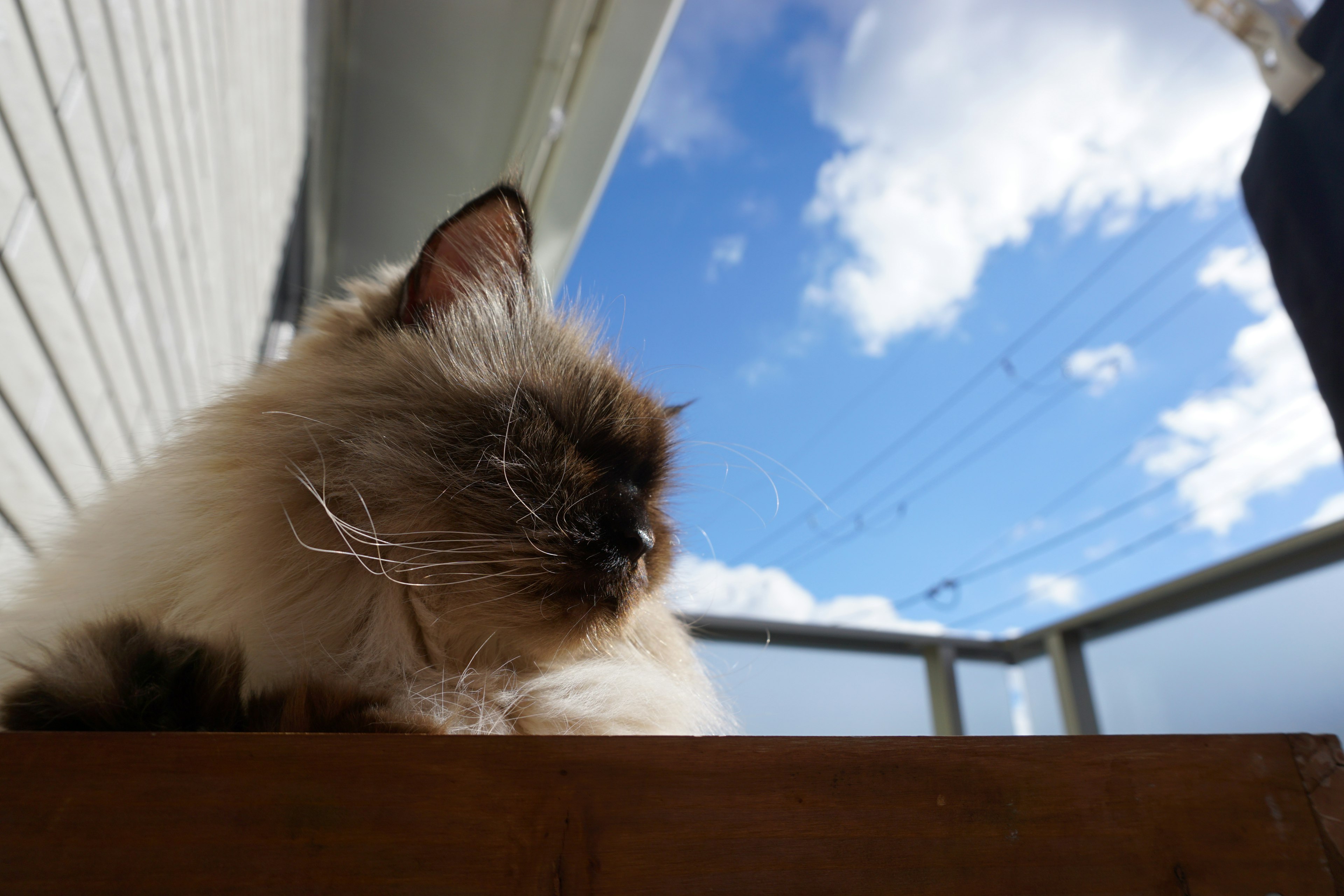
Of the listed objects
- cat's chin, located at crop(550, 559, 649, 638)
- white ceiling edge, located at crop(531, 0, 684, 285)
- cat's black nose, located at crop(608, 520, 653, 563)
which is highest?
white ceiling edge, located at crop(531, 0, 684, 285)

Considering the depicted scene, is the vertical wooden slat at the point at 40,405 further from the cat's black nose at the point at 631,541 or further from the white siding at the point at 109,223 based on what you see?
the cat's black nose at the point at 631,541

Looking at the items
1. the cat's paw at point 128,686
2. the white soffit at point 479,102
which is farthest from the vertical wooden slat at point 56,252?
the white soffit at point 479,102

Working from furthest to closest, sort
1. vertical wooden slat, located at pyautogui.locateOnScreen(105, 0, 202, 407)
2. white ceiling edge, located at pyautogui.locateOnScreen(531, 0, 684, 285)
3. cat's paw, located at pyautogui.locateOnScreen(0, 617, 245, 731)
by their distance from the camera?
white ceiling edge, located at pyautogui.locateOnScreen(531, 0, 684, 285) < vertical wooden slat, located at pyautogui.locateOnScreen(105, 0, 202, 407) < cat's paw, located at pyautogui.locateOnScreen(0, 617, 245, 731)

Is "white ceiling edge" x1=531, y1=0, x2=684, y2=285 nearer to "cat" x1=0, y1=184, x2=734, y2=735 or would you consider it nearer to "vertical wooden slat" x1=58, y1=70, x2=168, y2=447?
"vertical wooden slat" x1=58, y1=70, x2=168, y2=447

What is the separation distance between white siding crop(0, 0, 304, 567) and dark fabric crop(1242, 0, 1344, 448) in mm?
1939

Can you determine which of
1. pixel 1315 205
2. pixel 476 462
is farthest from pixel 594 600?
pixel 1315 205

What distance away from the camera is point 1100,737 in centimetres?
55

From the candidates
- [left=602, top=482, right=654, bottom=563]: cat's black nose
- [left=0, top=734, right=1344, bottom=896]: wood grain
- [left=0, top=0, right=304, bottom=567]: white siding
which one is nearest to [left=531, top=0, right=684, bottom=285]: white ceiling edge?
[left=0, top=0, right=304, bottom=567]: white siding

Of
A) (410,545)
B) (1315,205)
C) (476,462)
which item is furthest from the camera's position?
(1315,205)

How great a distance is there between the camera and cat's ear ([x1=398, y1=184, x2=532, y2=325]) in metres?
1.03

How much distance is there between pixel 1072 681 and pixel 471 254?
11.4 ft

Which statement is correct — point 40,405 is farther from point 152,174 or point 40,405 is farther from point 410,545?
point 410,545

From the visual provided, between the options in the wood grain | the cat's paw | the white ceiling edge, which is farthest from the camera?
the white ceiling edge

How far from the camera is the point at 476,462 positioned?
83 centimetres
